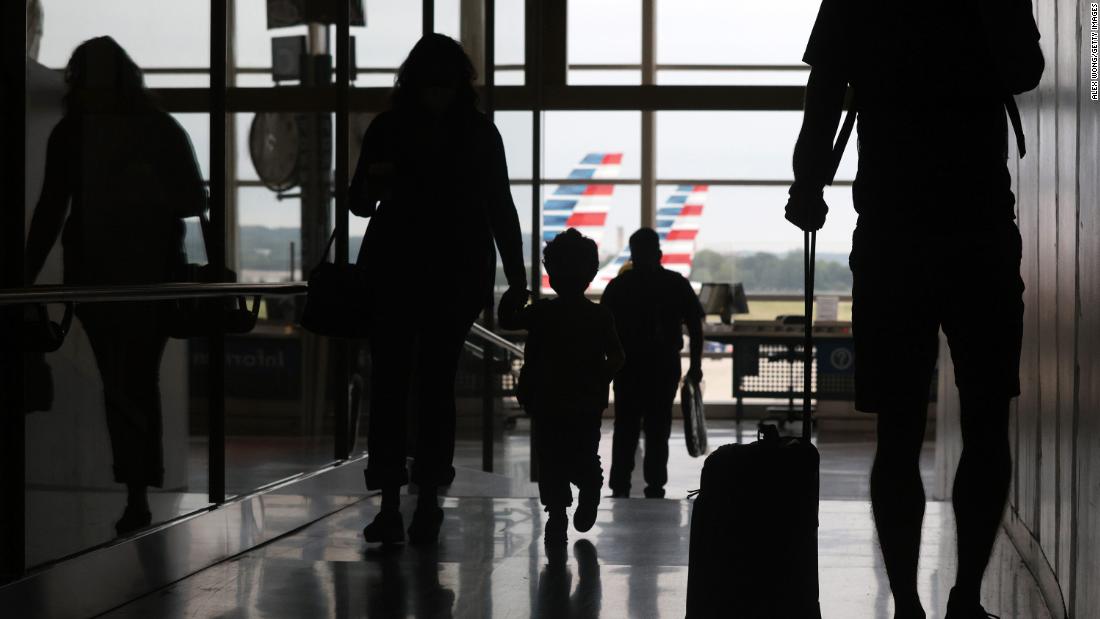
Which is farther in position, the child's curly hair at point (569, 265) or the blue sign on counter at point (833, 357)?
the blue sign on counter at point (833, 357)

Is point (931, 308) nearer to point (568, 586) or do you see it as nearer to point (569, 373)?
point (568, 586)

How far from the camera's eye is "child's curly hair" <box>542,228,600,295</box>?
3.99 m

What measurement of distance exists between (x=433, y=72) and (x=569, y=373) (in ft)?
3.19

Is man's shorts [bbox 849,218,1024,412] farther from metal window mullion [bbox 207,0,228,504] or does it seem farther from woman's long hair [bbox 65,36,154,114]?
metal window mullion [bbox 207,0,228,504]

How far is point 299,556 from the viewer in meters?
3.51

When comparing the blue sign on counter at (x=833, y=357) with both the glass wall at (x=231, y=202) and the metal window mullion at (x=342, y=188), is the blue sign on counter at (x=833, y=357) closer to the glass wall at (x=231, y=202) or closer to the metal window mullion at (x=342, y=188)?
the glass wall at (x=231, y=202)

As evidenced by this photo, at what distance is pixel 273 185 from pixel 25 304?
1.77 metres

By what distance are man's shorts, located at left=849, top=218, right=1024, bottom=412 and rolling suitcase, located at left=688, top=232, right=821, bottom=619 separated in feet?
0.71

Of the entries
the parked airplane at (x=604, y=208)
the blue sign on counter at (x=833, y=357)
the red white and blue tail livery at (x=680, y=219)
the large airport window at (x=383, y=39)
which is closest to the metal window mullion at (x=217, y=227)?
the large airport window at (x=383, y=39)

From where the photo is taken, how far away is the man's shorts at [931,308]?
239 centimetres

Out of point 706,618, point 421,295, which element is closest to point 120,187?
point 421,295

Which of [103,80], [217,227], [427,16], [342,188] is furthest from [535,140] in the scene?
[103,80]

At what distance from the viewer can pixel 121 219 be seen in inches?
117

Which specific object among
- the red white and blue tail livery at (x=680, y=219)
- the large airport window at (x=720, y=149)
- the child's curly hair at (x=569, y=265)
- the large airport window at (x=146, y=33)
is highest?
the large airport window at (x=720, y=149)
